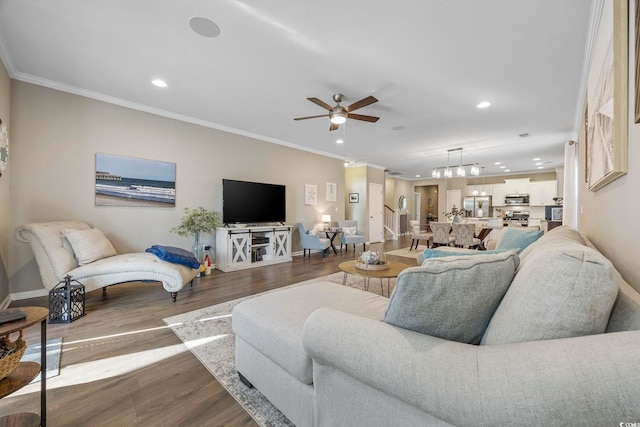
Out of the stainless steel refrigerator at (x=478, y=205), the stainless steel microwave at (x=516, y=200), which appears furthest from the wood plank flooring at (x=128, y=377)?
the stainless steel microwave at (x=516, y=200)

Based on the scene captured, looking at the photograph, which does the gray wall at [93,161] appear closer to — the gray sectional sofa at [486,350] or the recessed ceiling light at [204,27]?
the recessed ceiling light at [204,27]

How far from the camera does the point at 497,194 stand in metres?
10.0

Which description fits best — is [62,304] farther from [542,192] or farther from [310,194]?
[542,192]

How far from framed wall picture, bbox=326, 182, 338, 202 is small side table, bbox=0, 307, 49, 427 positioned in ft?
20.0

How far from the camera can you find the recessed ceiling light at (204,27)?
222cm

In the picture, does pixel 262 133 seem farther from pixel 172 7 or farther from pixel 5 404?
pixel 5 404

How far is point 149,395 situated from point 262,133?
4633 mm

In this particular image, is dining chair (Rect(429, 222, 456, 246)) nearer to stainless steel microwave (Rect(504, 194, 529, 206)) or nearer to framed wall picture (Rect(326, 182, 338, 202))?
framed wall picture (Rect(326, 182, 338, 202))

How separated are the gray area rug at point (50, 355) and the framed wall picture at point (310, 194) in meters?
4.90

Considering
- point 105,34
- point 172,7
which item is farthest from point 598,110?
point 105,34

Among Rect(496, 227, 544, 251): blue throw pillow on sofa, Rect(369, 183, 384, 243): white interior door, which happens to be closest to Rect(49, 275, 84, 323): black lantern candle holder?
Rect(496, 227, 544, 251): blue throw pillow on sofa

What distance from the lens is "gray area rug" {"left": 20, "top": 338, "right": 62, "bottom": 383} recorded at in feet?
5.78

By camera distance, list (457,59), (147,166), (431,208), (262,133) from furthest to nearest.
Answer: (431,208) → (262,133) → (147,166) → (457,59)

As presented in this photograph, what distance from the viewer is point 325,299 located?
5.48ft
